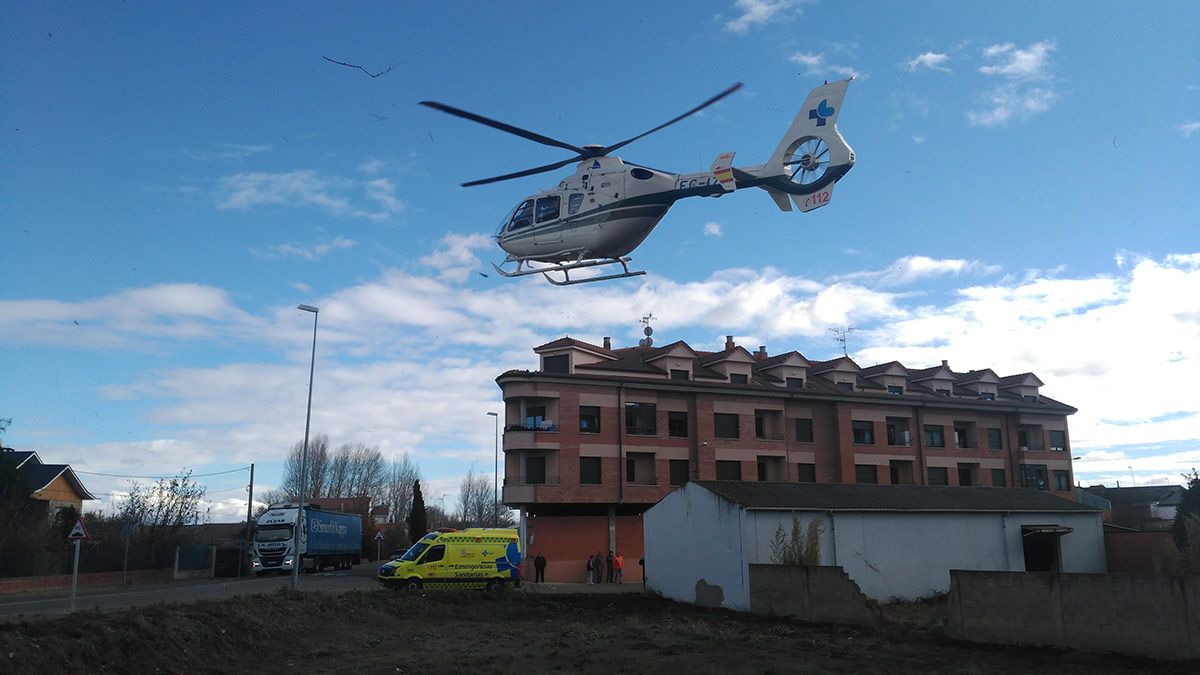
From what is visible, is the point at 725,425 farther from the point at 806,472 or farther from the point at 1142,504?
the point at 1142,504

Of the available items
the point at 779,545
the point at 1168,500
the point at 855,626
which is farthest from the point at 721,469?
the point at 1168,500

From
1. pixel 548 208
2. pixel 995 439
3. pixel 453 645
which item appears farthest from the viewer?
pixel 995 439

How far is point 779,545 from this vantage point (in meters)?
28.6

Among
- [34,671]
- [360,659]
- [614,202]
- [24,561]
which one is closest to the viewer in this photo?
[34,671]

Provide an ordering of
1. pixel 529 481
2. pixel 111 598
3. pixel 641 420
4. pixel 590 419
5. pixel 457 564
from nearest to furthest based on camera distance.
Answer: pixel 111 598 → pixel 457 564 → pixel 529 481 → pixel 590 419 → pixel 641 420

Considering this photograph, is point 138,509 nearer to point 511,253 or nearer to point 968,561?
point 511,253

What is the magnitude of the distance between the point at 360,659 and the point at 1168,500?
107949 mm

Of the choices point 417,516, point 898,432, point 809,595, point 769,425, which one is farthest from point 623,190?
point 417,516

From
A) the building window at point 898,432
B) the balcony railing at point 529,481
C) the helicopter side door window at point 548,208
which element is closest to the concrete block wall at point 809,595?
the helicopter side door window at point 548,208

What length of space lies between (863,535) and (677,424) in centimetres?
1886

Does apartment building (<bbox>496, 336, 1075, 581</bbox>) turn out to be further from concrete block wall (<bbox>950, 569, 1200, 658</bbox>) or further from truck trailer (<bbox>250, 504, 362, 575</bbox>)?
concrete block wall (<bbox>950, 569, 1200, 658</bbox>)

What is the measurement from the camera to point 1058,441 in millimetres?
61938

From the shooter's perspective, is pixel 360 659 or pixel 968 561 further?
pixel 968 561

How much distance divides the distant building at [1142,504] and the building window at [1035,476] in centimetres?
1259
